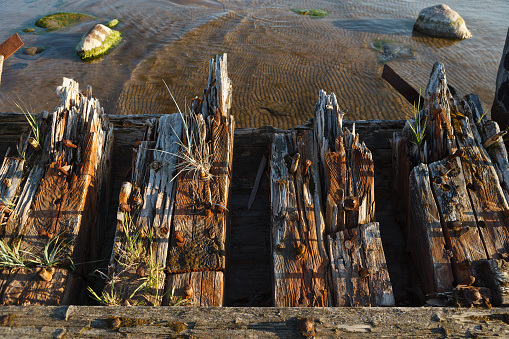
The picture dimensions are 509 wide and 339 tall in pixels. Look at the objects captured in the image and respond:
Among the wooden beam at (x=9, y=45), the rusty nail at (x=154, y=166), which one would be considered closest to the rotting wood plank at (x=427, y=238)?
the rusty nail at (x=154, y=166)

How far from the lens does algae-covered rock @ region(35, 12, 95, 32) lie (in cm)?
1383

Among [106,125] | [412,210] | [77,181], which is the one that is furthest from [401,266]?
[106,125]

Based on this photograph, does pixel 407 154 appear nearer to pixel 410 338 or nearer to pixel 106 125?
pixel 410 338

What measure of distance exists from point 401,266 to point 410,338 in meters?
1.15

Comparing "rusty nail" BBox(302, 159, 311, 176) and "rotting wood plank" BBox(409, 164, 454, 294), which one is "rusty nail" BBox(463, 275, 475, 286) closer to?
"rotting wood plank" BBox(409, 164, 454, 294)

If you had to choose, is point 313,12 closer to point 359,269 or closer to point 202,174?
point 202,174

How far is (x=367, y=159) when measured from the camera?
3.41 meters

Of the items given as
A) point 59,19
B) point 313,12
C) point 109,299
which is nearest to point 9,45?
point 109,299

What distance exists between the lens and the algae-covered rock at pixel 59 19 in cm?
1383

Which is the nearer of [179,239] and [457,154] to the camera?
[179,239]

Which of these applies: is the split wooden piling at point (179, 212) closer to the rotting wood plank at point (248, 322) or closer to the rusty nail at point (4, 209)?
the rotting wood plank at point (248, 322)

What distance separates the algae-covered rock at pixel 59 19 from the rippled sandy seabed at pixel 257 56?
18.6 inches

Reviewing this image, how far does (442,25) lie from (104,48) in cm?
1166

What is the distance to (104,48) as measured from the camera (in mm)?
11852
